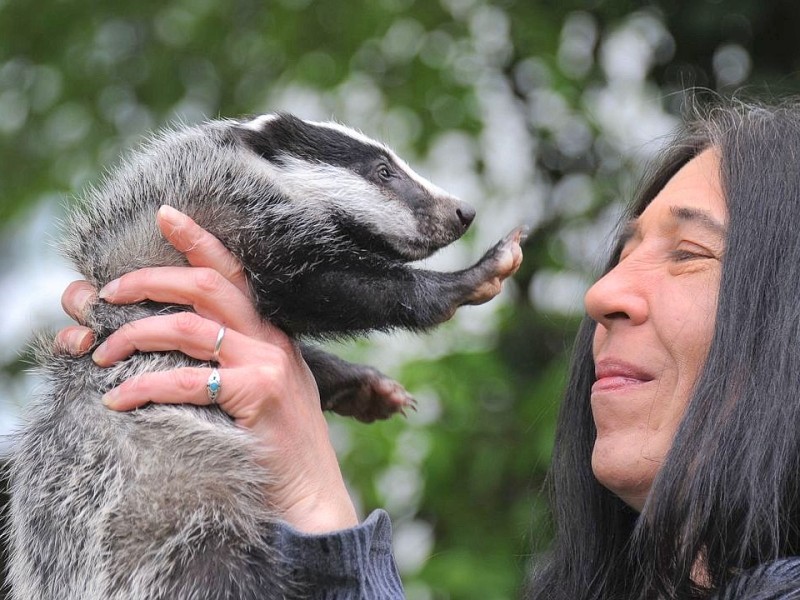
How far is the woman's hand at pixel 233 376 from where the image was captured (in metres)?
2.55

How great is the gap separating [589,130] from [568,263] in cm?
74

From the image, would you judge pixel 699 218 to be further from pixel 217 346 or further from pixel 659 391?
pixel 217 346

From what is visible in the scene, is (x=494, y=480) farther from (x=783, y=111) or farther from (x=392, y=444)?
(x=783, y=111)

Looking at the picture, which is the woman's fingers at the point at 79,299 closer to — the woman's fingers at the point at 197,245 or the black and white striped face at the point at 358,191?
the woman's fingers at the point at 197,245

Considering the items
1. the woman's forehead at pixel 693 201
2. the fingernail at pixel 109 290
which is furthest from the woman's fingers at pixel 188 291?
the woman's forehead at pixel 693 201

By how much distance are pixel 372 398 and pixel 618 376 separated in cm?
106

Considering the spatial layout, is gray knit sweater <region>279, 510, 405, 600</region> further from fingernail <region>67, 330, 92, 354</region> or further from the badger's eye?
the badger's eye

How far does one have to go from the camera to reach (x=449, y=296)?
3186 millimetres

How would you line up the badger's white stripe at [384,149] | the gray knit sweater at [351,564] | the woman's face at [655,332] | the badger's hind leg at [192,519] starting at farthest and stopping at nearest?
the badger's white stripe at [384,149]
the badger's hind leg at [192,519]
the woman's face at [655,332]
the gray knit sweater at [351,564]

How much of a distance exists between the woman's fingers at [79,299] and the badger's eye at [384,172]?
1.01 m

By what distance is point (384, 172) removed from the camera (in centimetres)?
338

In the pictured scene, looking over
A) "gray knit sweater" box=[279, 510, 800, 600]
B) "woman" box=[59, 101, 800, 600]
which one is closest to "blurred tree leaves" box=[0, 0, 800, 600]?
"woman" box=[59, 101, 800, 600]

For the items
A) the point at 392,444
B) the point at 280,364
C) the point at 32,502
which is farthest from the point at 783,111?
the point at 392,444

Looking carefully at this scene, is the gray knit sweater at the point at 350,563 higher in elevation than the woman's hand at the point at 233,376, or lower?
lower
